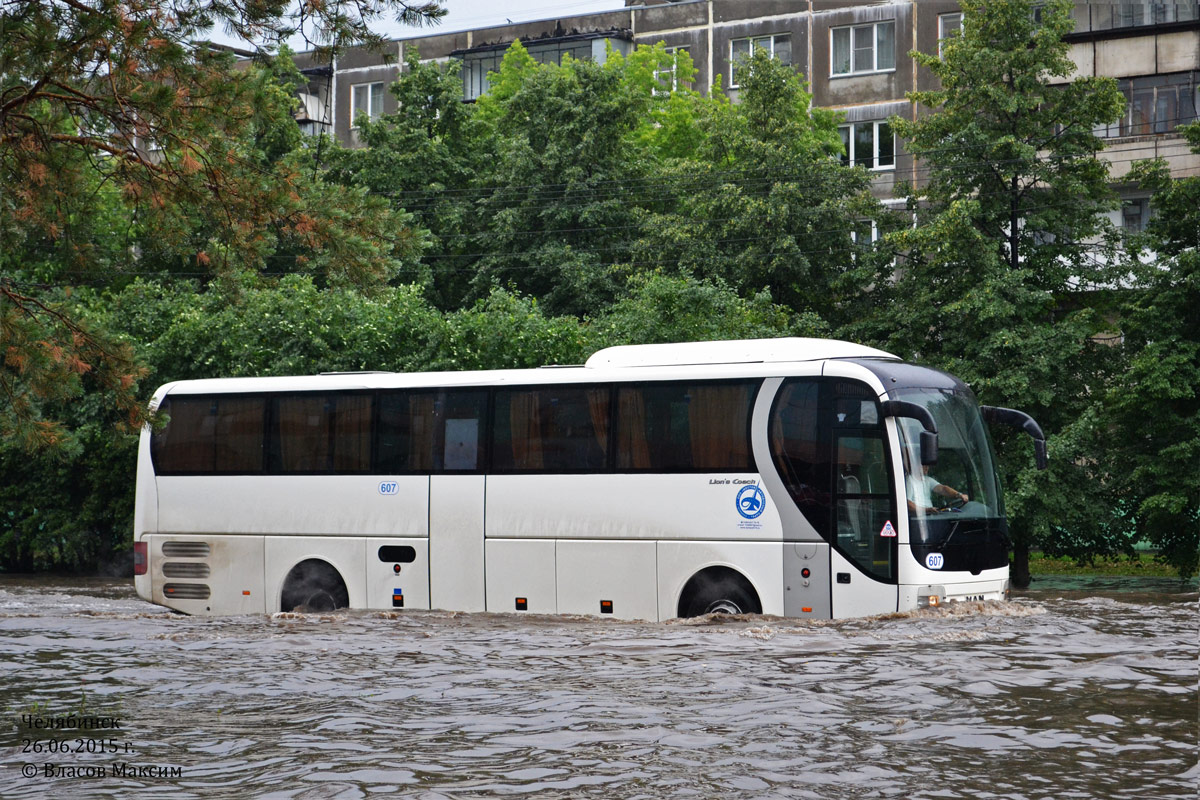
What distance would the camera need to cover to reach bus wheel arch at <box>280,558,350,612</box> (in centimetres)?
1794

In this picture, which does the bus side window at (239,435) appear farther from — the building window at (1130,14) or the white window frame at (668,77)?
the building window at (1130,14)

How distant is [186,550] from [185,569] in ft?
0.83

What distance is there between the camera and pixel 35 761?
8445mm

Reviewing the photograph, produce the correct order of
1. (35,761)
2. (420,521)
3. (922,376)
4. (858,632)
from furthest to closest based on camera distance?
(420,521)
(922,376)
(858,632)
(35,761)

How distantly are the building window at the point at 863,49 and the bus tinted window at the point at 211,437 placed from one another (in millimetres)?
34441

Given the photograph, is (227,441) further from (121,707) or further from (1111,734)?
(1111,734)

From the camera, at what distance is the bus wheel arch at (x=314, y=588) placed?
1794 centimetres

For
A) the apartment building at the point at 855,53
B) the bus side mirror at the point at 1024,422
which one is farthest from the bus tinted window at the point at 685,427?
the apartment building at the point at 855,53

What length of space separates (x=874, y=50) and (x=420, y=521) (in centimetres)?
3579

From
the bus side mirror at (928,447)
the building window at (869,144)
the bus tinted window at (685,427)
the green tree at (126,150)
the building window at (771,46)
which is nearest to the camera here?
the green tree at (126,150)

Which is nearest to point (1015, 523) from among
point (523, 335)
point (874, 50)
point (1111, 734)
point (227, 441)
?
point (523, 335)

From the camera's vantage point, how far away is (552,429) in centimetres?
1705

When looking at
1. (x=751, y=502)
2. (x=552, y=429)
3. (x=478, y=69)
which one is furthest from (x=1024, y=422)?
(x=478, y=69)

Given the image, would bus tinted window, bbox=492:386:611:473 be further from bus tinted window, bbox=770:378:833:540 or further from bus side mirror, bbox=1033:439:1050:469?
bus side mirror, bbox=1033:439:1050:469
